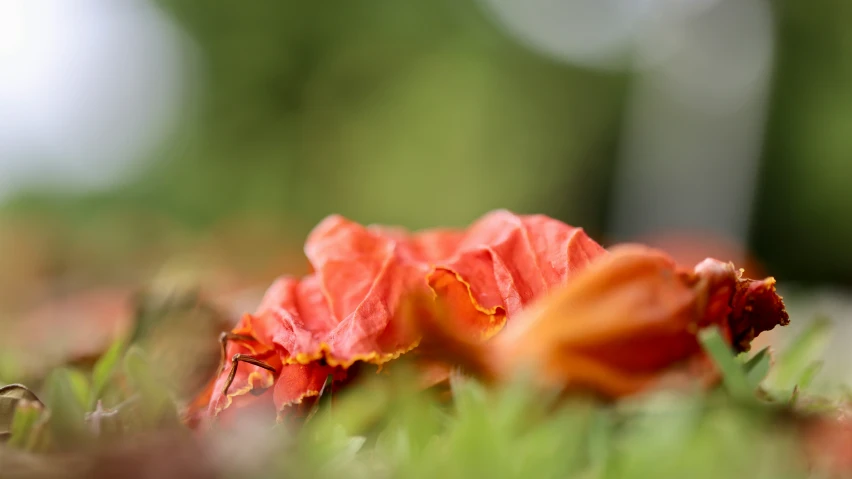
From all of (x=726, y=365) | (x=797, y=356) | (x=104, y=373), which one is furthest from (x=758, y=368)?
(x=104, y=373)

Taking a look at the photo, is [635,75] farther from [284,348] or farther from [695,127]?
A: [284,348]

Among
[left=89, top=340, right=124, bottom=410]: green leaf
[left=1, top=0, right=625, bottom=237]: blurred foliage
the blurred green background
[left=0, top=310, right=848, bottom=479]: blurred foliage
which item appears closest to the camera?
[left=0, top=310, right=848, bottom=479]: blurred foliage

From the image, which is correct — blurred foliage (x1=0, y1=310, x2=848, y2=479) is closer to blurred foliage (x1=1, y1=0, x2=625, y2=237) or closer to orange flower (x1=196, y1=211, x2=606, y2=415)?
orange flower (x1=196, y1=211, x2=606, y2=415)

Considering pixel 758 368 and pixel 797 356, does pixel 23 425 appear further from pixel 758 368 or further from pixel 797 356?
pixel 797 356

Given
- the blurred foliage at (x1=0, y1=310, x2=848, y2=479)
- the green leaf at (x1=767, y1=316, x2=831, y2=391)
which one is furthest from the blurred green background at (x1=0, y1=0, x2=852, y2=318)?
the blurred foliage at (x1=0, y1=310, x2=848, y2=479)

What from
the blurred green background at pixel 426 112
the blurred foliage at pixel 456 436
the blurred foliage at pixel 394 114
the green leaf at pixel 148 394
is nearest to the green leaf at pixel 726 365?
the blurred foliage at pixel 456 436

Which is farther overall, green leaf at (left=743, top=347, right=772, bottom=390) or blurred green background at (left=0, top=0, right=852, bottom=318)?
blurred green background at (left=0, top=0, right=852, bottom=318)
